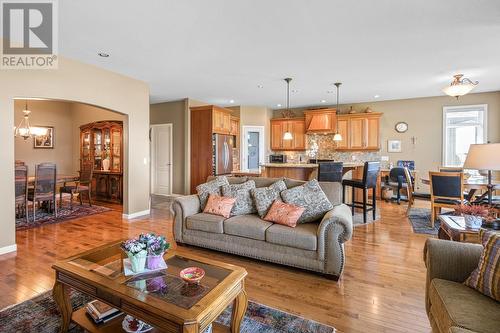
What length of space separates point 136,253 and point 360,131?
7037 mm

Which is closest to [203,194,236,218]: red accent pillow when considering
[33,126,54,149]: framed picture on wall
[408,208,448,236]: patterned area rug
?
[408,208,448,236]: patterned area rug

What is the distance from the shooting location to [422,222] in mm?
4809

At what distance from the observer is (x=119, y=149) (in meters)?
6.68

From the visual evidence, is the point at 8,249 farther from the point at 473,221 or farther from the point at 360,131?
the point at 360,131

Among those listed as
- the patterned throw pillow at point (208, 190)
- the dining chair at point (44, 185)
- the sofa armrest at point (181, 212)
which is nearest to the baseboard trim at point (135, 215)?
the dining chair at point (44, 185)

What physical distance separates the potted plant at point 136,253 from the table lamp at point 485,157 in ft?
9.92

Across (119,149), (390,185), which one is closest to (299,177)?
(390,185)

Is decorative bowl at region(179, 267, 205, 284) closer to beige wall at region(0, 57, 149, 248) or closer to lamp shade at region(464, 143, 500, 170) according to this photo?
lamp shade at region(464, 143, 500, 170)

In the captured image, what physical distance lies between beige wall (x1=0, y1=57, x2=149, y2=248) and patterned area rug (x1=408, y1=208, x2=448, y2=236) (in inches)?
201

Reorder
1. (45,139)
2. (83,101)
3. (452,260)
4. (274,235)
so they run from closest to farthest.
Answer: (452,260)
(274,235)
(83,101)
(45,139)

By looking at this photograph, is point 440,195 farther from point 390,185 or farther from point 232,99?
point 232,99

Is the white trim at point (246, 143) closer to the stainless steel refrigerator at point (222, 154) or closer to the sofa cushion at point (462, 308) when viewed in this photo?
the stainless steel refrigerator at point (222, 154)

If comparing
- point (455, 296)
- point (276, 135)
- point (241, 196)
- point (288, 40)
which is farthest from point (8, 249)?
point (276, 135)

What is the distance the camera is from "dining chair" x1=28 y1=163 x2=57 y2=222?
4.91m
